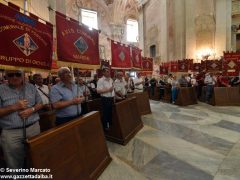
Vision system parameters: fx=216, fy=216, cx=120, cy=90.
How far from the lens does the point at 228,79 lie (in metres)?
10.6

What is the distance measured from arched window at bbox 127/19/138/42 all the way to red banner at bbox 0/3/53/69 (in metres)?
19.0

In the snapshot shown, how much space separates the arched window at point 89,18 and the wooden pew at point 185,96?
1122 centimetres

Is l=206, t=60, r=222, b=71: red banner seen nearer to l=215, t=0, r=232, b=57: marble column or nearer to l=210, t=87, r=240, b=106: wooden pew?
l=210, t=87, r=240, b=106: wooden pew

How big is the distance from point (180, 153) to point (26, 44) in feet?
10.4

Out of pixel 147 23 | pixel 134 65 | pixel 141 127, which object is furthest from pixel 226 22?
pixel 141 127

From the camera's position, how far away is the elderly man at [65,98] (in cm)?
308

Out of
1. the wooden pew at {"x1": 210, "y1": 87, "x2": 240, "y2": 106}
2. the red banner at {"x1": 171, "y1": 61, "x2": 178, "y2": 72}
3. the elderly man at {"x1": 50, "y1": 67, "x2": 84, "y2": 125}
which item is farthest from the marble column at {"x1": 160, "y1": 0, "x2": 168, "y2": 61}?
the elderly man at {"x1": 50, "y1": 67, "x2": 84, "y2": 125}

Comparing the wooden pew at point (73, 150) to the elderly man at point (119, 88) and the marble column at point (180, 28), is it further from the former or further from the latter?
the marble column at point (180, 28)

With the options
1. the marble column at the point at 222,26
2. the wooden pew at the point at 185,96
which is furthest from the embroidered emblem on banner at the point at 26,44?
the marble column at the point at 222,26

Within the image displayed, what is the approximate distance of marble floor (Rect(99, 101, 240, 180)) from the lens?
321 cm

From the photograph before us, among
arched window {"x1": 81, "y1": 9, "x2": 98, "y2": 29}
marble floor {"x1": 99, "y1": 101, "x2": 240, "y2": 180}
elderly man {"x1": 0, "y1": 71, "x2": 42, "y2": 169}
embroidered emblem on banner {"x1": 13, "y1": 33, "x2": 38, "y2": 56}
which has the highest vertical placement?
arched window {"x1": 81, "y1": 9, "x2": 98, "y2": 29}

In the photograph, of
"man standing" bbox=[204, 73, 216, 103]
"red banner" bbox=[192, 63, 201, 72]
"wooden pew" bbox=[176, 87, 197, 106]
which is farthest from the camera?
"red banner" bbox=[192, 63, 201, 72]

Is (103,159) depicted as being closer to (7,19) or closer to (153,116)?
(7,19)

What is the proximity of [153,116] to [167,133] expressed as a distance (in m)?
2.05
